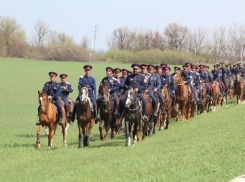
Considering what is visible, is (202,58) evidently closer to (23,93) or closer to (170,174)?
(23,93)

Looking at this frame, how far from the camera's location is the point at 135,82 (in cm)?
1781

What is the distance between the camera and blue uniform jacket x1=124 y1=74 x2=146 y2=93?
17.7m

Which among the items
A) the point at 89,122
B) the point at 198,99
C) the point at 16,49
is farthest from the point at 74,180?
the point at 16,49

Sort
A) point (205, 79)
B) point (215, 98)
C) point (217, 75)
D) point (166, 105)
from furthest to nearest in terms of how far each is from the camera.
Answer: point (217, 75) < point (215, 98) < point (205, 79) < point (166, 105)

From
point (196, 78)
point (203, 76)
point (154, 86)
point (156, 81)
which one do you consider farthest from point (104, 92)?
point (203, 76)

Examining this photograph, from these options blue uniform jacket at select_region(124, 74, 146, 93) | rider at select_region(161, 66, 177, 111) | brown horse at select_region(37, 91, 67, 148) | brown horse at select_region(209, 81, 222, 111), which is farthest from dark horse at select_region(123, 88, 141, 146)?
brown horse at select_region(209, 81, 222, 111)

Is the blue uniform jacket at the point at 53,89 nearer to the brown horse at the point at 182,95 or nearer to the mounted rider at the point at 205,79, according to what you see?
the brown horse at the point at 182,95

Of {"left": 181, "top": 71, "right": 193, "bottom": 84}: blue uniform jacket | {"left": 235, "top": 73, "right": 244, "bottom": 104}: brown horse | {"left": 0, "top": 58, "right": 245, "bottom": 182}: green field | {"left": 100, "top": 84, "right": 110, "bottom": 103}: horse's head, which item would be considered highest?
{"left": 181, "top": 71, "right": 193, "bottom": 84}: blue uniform jacket

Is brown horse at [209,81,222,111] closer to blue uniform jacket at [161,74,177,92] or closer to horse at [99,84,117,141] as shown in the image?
blue uniform jacket at [161,74,177,92]

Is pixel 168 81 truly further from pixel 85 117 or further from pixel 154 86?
pixel 85 117

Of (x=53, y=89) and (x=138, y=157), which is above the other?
(x=53, y=89)

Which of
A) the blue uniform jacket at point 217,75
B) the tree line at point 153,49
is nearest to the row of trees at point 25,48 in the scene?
the tree line at point 153,49

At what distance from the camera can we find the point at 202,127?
20719 mm

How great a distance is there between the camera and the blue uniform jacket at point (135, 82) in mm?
17734
